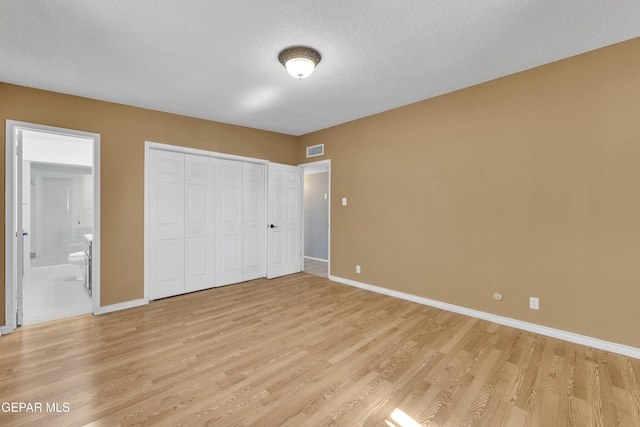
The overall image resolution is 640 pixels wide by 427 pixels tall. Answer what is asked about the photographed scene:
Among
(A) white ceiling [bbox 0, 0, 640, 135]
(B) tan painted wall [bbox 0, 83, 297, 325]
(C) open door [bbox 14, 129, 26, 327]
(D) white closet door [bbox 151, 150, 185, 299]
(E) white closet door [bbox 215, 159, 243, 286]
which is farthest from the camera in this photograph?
(E) white closet door [bbox 215, 159, 243, 286]

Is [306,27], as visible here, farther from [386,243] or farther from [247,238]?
[247,238]

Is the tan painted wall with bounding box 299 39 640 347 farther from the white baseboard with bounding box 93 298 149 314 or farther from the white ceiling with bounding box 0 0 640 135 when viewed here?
the white baseboard with bounding box 93 298 149 314

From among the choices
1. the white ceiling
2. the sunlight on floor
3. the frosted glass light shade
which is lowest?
the sunlight on floor

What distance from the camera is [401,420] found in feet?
5.48

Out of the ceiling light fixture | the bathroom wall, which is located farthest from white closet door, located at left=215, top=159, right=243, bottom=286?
the bathroom wall

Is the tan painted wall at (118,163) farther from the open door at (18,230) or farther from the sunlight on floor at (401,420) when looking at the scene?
the sunlight on floor at (401,420)

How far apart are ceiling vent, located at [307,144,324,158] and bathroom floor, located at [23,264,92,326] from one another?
4.06 metres

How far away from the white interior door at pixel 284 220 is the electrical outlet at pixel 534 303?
376cm

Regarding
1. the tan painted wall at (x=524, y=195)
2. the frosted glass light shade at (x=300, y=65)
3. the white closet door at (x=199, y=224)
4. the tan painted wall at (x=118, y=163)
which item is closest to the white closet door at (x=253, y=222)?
the white closet door at (x=199, y=224)

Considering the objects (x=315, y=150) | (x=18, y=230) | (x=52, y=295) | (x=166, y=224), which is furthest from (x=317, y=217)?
(x=18, y=230)

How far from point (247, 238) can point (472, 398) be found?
3904mm

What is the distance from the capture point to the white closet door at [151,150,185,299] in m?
3.84

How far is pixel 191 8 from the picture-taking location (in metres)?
1.91

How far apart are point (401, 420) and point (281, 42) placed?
2.94 m
